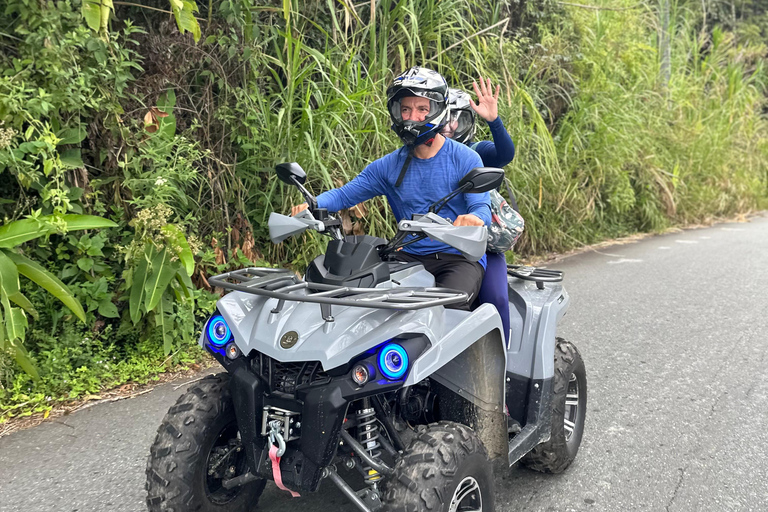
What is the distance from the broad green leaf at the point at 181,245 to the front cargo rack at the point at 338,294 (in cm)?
179

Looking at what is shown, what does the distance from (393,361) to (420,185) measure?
1209 mm

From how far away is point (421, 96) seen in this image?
9.95 ft

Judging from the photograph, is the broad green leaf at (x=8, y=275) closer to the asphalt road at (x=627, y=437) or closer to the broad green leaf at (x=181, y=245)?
the asphalt road at (x=627, y=437)

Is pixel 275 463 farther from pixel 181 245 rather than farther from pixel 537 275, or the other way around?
pixel 181 245

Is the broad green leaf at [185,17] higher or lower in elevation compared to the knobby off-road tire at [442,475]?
higher

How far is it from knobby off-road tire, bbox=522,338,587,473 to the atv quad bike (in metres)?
0.36

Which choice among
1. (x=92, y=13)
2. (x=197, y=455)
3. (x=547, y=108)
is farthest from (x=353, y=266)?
(x=547, y=108)

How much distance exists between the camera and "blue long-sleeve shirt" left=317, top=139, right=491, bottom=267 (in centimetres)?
327

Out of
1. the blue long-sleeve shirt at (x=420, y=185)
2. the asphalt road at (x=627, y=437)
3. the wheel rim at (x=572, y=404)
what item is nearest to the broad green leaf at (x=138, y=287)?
the asphalt road at (x=627, y=437)

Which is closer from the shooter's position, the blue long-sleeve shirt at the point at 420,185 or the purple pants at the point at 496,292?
the blue long-sleeve shirt at the point at 420,185

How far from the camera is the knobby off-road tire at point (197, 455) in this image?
8.20ft

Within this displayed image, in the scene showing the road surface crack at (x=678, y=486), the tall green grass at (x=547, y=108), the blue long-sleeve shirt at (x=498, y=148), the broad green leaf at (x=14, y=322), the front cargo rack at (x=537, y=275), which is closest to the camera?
the road surface crack at (x=678, y=486)

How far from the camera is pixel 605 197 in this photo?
34.9 ft

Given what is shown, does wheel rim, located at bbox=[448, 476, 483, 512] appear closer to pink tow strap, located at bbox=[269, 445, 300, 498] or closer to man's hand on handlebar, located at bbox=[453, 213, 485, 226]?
pink tow strap, located at bbox=[269, 445, 300, 498]
